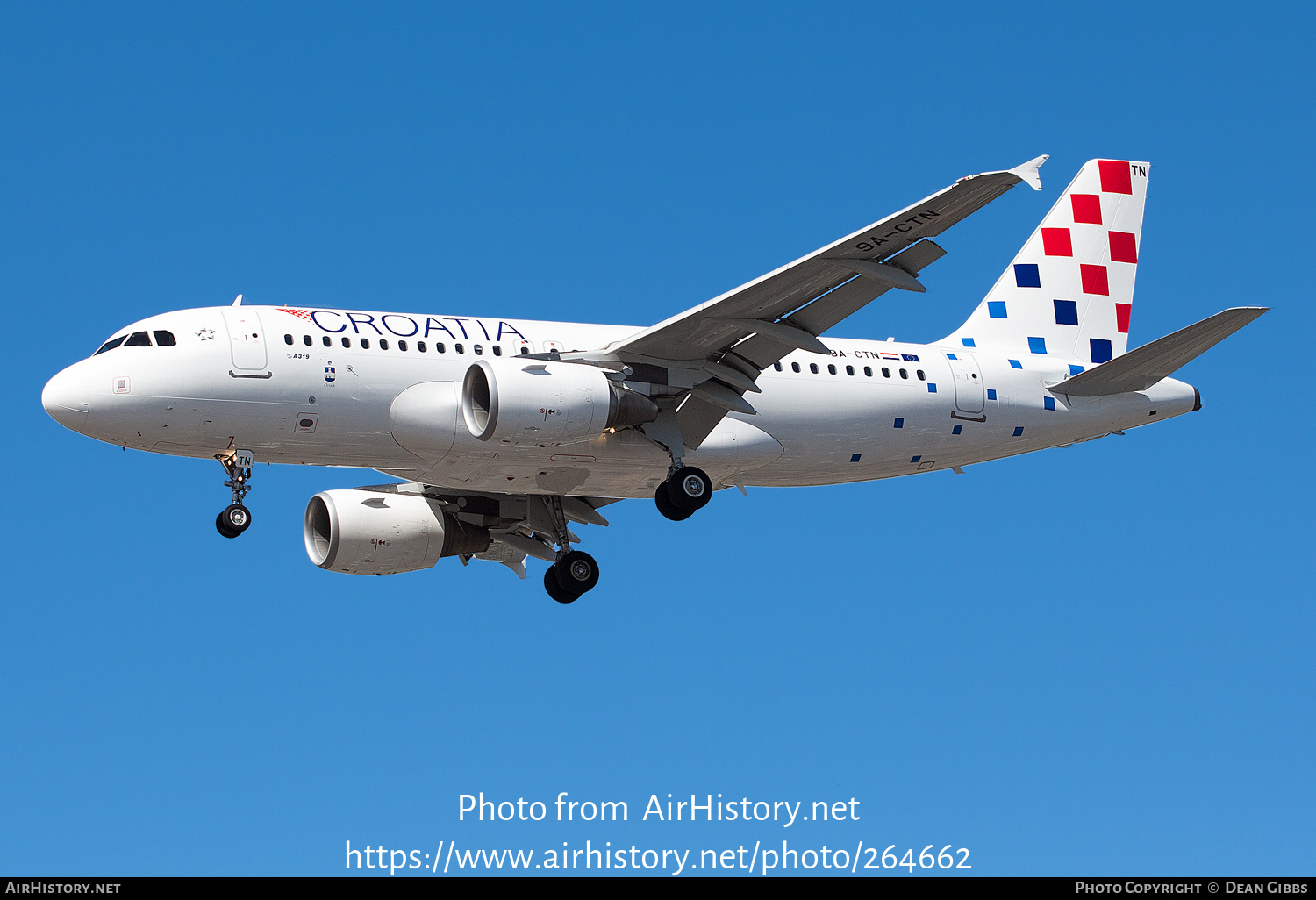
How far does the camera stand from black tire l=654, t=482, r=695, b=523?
98.3ft

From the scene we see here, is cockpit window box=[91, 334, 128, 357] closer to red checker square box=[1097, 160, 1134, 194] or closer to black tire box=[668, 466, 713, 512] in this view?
black tire box=[668, 466, 713, 512]

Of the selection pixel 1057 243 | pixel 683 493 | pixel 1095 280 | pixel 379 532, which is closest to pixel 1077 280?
pixel 1095 280

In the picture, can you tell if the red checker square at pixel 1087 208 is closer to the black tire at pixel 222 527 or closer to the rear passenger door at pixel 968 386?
the rear passenger door at pixel 968 386

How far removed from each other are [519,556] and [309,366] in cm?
823

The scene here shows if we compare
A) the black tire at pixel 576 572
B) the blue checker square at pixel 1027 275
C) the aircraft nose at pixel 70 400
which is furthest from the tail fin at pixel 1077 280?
the aircraft nose at pixel 70 400

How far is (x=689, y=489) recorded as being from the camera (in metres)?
29.9

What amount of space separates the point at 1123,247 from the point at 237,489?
19952 mm

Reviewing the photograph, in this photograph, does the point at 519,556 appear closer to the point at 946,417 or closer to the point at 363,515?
the point at 363,515

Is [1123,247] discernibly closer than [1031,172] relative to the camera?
No

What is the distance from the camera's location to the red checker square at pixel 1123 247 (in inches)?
1446

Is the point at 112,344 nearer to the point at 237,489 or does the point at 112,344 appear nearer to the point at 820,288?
the point at 237,489

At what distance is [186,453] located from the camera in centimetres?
2806

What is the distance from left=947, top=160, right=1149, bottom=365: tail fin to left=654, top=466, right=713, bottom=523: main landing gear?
7.18 metres
